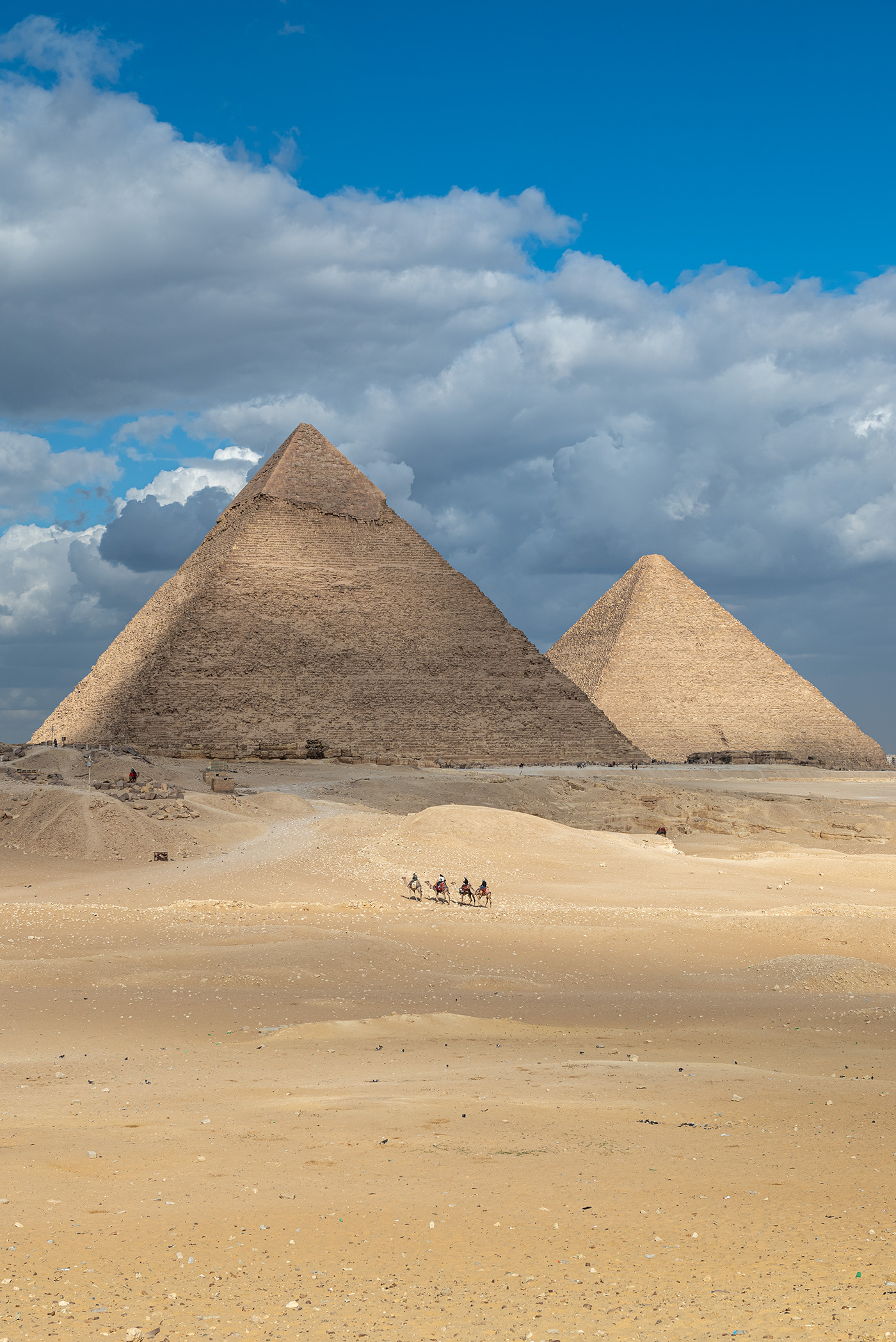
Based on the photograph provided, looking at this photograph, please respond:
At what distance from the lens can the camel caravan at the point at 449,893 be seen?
1296cm

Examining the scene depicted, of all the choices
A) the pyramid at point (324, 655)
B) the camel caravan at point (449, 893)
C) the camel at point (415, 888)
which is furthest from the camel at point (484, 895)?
the pyramid at point (324, 655)

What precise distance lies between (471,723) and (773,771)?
15023 mm

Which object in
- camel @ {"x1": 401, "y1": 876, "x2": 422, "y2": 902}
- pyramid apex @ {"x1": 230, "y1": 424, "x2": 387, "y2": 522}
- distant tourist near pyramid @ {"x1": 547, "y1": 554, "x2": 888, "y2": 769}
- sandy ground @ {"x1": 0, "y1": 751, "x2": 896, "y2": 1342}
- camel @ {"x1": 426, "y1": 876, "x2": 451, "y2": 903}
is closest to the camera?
sandy ground @ {"x1": 0, "y1": 751, "x2": 896, "y2": 1342}

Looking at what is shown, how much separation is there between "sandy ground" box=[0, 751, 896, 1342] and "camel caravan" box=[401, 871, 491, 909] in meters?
0.26

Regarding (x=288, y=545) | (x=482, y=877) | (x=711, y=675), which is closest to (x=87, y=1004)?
(x=482, y=877)

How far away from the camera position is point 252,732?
178 feet

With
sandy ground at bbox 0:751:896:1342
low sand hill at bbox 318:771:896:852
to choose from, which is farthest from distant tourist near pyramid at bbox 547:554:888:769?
sandy ground at bbox 0:751:896:1342

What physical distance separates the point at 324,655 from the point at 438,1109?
2213 inches

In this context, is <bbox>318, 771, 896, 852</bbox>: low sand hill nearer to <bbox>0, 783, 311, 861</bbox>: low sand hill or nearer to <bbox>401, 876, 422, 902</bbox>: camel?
<bbox>0, 783, 311, 861</bbox>: low sand hill

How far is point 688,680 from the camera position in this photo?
3469 inches

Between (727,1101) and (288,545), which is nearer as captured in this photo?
(727,1101)

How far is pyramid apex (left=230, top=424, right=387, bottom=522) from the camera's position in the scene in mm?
69812

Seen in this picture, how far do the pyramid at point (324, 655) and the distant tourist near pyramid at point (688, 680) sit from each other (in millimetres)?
19861

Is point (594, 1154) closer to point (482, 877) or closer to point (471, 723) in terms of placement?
point (482, 877)
